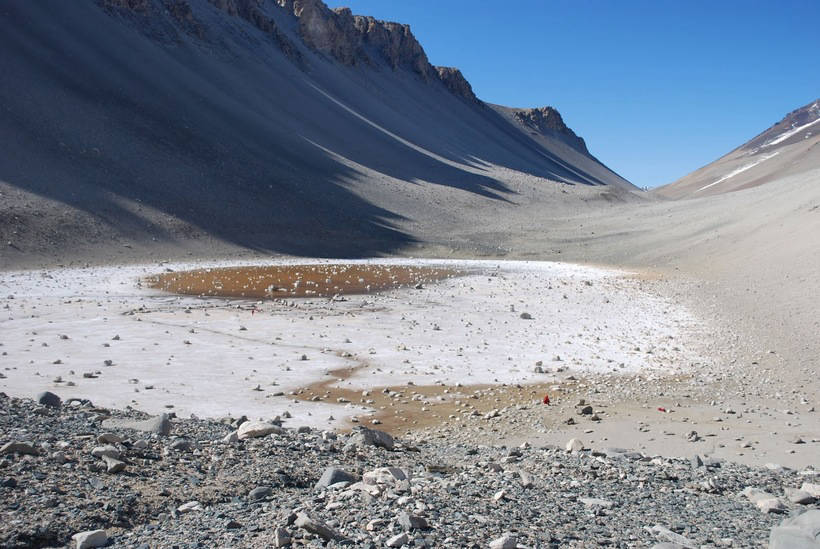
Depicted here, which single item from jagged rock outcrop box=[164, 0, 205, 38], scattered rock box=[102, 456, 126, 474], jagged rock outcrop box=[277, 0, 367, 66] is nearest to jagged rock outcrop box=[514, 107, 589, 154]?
jagged rock outcrop box=[277, 0, 367, 66]

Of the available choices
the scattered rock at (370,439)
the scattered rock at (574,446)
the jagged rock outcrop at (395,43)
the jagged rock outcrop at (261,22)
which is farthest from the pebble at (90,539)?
the jagged rock outcrop at (395,43)

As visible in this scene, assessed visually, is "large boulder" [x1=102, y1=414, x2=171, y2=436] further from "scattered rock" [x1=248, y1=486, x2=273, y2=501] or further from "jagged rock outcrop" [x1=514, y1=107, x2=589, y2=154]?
"jagged rock outcrop" [x1=514, y1=107, x2=589, y2=154]

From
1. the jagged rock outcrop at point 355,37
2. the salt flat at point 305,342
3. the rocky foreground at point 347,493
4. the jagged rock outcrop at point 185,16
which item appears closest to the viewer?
the rocky foreground at point 347,493


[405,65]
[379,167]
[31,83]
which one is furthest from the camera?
[405,65]

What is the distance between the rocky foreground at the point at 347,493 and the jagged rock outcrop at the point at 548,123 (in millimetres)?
148699

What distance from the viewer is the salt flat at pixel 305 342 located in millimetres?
10594

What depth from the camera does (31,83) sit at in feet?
142

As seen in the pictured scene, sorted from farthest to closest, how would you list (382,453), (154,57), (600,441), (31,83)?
(154,57) < (31,83) < (600,441) < (382,453)

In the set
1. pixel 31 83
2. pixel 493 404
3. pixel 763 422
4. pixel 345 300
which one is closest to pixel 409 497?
pixel 493 404

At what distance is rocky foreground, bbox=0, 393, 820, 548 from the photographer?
4.48m

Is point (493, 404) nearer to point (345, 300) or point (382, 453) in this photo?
point (382, 453)

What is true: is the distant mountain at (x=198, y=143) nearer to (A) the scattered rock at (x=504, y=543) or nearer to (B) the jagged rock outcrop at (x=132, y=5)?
(B) the jagged rock outcrop at (x=132, y=5)

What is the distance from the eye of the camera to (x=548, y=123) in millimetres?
158625

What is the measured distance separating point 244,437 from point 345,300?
45.0 ft
